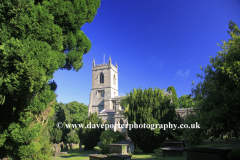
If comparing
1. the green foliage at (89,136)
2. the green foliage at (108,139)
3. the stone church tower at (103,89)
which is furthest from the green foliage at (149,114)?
the stone church tower at (103,89)

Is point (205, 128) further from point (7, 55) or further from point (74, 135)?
point (74, 135)

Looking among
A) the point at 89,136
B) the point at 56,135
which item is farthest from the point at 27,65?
the point at 56,135

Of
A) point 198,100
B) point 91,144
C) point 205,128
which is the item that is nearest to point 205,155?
point 205,128

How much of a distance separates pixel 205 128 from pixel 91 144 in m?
17.8

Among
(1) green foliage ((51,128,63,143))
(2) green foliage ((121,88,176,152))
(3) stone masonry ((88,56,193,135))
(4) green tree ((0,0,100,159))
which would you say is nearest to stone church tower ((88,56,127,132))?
(3) stone masonry ((88,56,193,135))

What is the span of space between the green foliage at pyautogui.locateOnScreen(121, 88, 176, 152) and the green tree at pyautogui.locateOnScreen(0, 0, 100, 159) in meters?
9.57

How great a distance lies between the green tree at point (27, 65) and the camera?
5895mm

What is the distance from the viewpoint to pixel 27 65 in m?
5.71

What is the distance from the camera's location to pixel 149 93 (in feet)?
55.8

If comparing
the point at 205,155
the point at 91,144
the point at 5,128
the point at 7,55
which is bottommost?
the point at 91,144

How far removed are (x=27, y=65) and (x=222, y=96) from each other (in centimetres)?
750

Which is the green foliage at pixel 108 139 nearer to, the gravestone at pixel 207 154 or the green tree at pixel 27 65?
the green tree at pixel 27 65

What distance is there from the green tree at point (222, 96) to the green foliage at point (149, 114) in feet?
28.1

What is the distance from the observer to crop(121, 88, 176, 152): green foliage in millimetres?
15281
